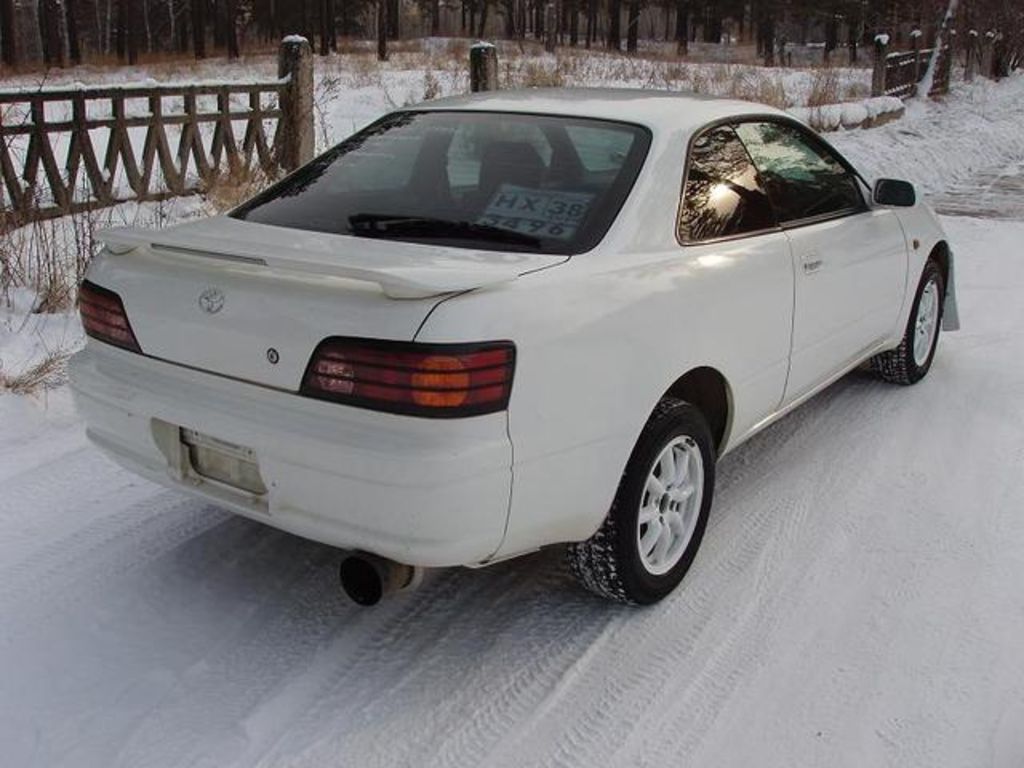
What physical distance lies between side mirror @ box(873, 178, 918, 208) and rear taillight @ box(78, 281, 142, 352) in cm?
310

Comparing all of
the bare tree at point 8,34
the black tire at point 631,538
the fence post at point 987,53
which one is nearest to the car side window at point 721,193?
the black tire at point 631,538

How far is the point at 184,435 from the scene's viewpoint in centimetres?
275

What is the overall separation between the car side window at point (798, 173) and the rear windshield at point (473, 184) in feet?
2.24

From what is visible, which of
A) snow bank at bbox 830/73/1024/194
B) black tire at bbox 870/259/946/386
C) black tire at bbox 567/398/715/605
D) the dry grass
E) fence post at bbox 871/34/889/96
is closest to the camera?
black tire at bbox 567/398/715/605

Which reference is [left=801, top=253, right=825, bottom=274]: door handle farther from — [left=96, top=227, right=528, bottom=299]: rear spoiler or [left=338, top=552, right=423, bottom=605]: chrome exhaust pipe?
[left=338, top=552, right=423, bottom=605]: chrome exhaust pipe

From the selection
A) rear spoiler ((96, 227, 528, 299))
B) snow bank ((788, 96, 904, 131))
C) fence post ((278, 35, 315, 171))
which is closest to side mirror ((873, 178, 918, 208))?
rear spoiler ((96, 227, 528, 299))

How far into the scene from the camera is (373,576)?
2.63 meters

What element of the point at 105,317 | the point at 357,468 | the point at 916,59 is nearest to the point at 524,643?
the point at 357,468

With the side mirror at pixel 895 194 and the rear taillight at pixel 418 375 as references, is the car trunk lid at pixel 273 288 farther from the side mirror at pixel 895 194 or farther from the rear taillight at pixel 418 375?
the side mirror at pixel 895 194

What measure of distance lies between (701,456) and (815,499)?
86 centimetres

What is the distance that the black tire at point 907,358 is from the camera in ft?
16.2

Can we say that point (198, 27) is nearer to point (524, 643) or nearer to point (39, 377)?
point (39, 377)

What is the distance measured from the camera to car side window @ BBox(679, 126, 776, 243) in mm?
3215

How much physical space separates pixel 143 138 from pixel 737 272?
683 centimetres
